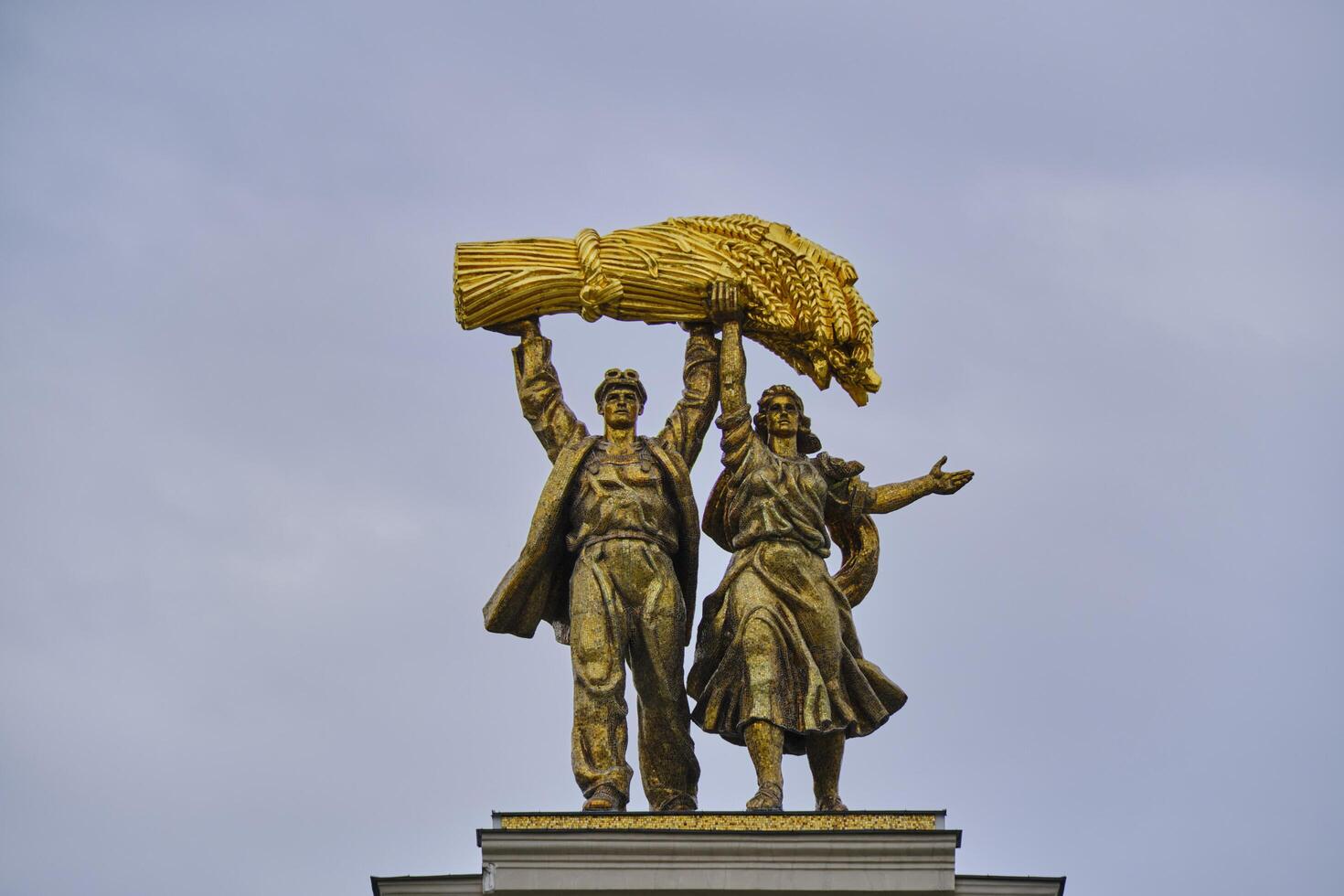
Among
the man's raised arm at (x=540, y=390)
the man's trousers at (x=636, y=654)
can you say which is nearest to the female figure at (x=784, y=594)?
the man's trousers at (x=636, y=654)

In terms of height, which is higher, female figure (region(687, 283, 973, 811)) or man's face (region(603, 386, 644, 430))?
man's face (region(603, 386, 644, 430))

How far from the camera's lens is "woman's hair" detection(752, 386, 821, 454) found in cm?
1920

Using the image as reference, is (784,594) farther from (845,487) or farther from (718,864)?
(718,864)

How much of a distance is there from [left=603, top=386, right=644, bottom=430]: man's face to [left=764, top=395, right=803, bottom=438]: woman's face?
91 cm

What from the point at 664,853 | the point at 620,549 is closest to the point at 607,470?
the point at 620,549

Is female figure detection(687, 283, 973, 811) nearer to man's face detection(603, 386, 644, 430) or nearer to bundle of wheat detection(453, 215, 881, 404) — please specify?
bundle of wheat detection(453, 215, 881, 404)

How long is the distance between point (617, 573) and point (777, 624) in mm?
1134

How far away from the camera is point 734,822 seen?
16.7 metres

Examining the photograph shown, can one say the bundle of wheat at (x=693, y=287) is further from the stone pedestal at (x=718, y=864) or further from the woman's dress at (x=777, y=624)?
the stone pedestal at (x=718, y=864)

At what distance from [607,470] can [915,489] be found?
2170mm

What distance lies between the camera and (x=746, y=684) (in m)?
17.9

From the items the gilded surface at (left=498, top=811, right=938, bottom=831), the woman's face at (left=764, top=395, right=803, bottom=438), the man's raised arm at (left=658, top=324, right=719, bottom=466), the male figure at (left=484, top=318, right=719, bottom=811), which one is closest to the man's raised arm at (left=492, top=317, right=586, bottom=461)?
the male figure at (left=484, top=318, right=719, bottom=811)

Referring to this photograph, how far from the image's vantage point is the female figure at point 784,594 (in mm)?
17844

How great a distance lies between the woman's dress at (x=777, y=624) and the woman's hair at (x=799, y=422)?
30cm
